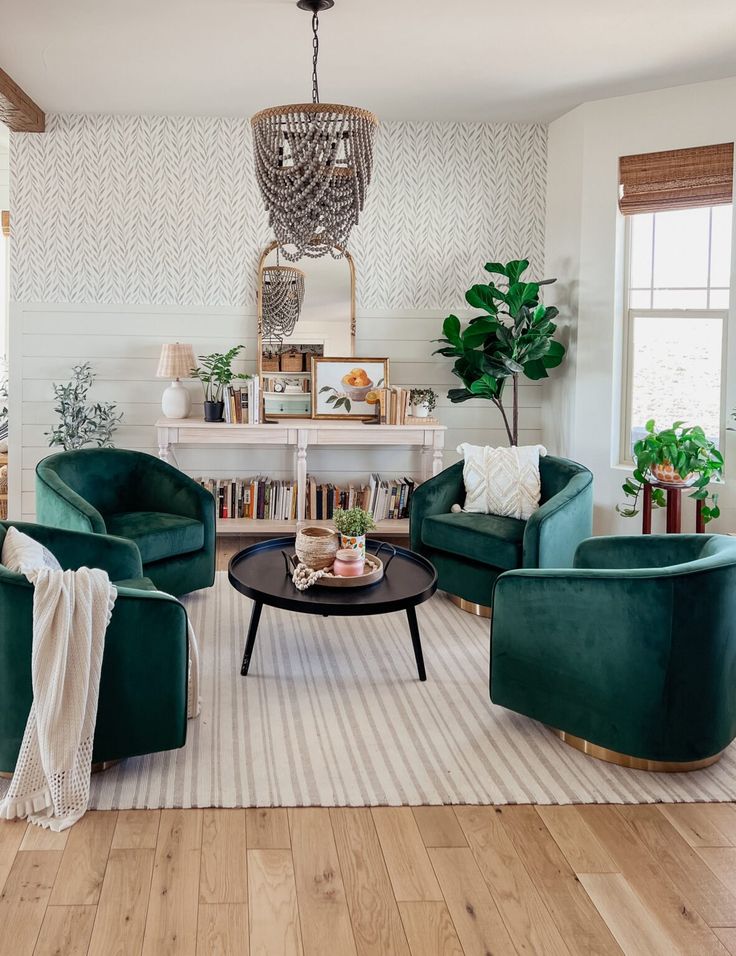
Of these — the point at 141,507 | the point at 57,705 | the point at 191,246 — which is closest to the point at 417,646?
the point at 57,705

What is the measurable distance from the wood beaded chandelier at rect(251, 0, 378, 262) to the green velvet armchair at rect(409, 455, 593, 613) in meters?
1.64

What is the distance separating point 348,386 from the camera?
6.20 meters

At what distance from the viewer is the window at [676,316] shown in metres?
5.48

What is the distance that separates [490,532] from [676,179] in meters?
2.55

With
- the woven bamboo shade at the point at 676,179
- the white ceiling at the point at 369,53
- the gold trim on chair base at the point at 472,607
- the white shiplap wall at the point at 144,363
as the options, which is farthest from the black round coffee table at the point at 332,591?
the woven bamboo shade at the point at 676,179

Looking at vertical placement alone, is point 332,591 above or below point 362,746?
above

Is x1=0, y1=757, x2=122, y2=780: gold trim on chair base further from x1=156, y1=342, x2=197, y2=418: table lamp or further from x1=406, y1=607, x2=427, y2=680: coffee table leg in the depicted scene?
x1=156, y1=342, x2=197, y2=418: table lamp

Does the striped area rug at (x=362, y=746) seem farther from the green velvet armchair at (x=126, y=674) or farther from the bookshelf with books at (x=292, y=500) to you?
the bookshelf with books at (x=292, y=500)

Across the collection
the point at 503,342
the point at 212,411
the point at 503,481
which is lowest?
the point at 503,481

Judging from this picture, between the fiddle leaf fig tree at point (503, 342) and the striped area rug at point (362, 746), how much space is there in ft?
7.11

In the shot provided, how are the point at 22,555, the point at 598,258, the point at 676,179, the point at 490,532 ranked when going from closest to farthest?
the point at 22,555
the point at 490,532
the point at 676,179
the point at 598,258

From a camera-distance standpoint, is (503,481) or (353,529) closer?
(353,529)

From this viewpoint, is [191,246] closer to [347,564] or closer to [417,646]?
[347,564]

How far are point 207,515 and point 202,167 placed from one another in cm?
265
